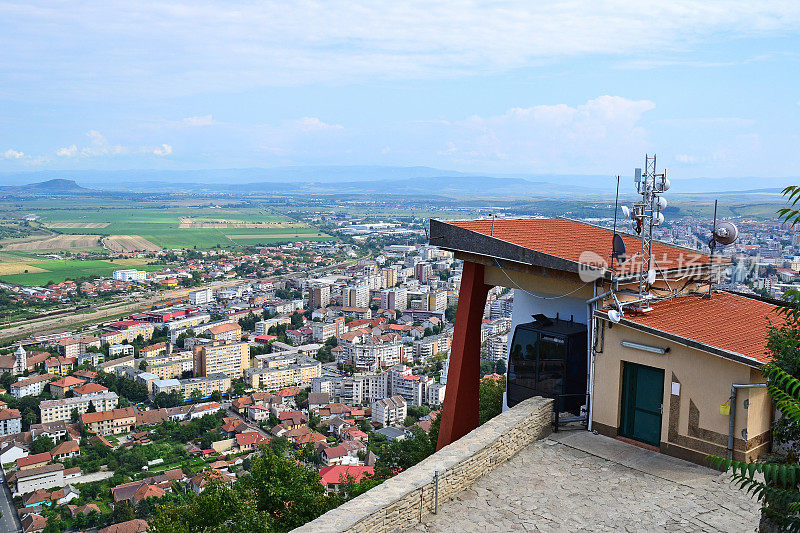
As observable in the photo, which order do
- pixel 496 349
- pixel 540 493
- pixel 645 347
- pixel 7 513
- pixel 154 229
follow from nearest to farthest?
pixel 540 493 → pixel 645 347 → pixel 7 513 → pixel 496 349 → pixel 154 229

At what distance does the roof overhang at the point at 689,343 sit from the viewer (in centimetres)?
510

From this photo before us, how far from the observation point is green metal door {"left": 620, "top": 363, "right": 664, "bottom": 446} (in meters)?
5.90

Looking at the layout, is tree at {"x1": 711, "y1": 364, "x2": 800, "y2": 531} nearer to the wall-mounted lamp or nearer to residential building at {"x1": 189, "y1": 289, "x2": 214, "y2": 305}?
the wall-mounted lamp

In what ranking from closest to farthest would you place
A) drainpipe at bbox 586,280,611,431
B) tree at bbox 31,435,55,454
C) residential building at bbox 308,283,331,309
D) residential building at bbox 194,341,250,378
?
1. drainpipe at bbox 586,280,611,431
2. tree at bbox 31,435,55,454
3. residential building at bbox 194,341,250,378
4. residential building at bbox 308,283,331,309

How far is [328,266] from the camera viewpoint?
105 meters

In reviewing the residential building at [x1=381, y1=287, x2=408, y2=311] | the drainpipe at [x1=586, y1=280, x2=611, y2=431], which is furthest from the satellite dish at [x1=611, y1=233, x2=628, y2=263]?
the residential building at [x1=381, y1=287, x2=408, y2=311]

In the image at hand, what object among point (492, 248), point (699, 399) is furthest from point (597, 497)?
point (492, 248)

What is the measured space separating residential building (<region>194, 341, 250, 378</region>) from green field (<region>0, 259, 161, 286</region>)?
40481mm

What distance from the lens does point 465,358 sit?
27.5ft

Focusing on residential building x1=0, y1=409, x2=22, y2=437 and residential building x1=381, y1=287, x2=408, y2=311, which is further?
residential building x1=381, y1=287, x2=408, y2=311

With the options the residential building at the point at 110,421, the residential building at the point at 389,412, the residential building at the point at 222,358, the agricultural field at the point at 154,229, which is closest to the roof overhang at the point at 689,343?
the residential building at the point at 389,412

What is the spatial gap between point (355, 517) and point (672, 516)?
7.34 ft

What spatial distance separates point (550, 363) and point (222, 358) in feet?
177

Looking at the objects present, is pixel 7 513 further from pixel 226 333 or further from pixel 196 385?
pixel 226 333
